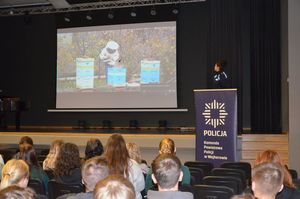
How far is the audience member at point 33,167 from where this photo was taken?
16.4ft

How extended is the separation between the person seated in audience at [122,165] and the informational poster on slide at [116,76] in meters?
8.17

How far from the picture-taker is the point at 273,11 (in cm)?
1152

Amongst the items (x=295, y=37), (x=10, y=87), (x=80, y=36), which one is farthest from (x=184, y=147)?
(x=10, y=87)

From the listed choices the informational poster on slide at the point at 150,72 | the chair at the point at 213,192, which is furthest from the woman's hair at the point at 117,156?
the informational poster on slide at the point at 150,72

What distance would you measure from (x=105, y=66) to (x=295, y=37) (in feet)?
19.4

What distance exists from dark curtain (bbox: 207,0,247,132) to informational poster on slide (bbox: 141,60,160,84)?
1865 mm

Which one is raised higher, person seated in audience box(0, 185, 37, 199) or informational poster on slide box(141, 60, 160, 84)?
informational poster on slide box(141, 60, 160, 84)

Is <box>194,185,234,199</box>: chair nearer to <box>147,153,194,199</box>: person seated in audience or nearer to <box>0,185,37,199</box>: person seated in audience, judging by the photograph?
<box>147,153,194,199</box>: person seated in audience

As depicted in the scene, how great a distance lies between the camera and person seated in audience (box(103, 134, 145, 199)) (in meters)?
4.45

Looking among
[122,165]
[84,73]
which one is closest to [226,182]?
[122,165]

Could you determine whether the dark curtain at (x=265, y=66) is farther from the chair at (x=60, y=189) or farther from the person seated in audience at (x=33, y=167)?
the chair at (x=60, y=189)

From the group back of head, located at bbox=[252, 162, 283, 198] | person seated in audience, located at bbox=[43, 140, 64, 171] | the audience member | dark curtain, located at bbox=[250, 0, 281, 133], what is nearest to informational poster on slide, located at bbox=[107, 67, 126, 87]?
dark curtain, located at bbox=[250, 0, 281, 133]

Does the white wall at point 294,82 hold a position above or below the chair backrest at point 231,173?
above

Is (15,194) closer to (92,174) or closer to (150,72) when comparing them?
(92,174)
